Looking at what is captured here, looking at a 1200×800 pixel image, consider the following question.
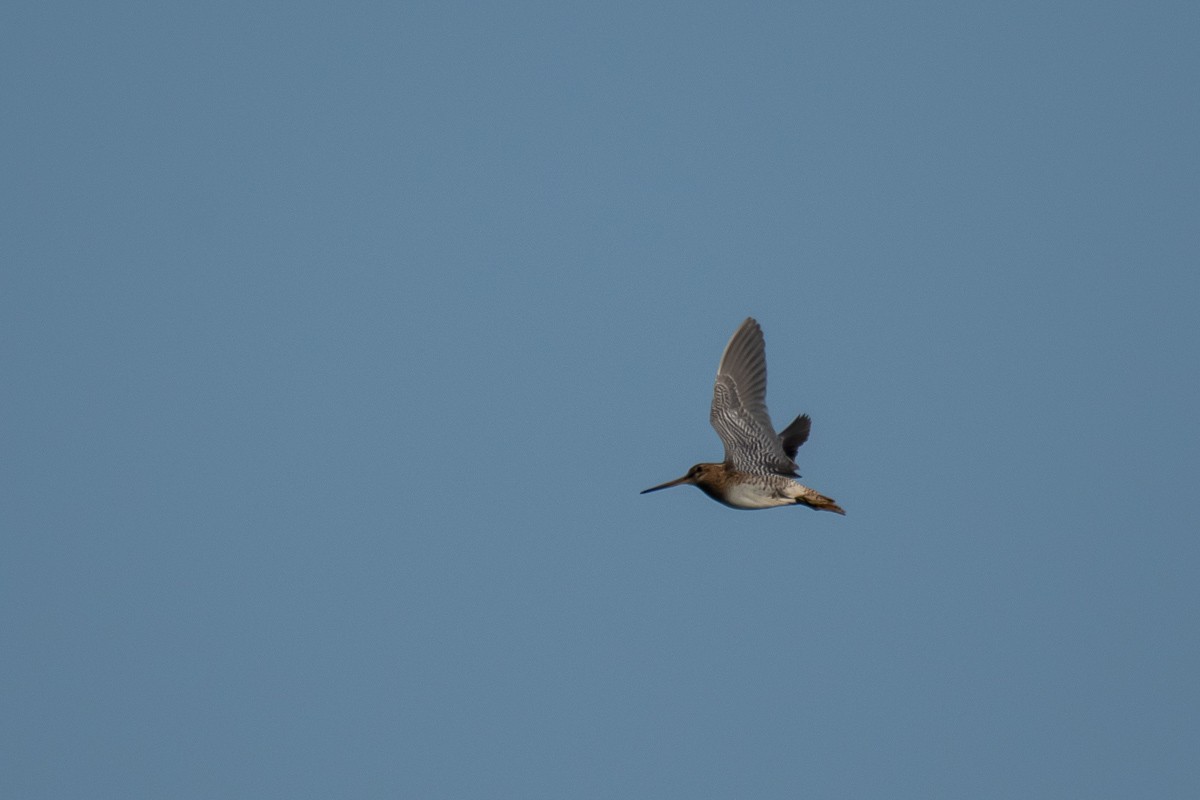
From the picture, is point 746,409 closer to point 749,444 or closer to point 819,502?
point 749,444

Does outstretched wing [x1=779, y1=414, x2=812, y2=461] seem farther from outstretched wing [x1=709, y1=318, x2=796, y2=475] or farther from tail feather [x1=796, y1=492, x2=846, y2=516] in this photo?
tail feather [x1=796, y1=492, x2=846, y2=516]

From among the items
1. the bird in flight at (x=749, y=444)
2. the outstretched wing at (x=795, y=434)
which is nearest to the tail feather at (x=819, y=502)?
the bird in flight at (x=749, y=444)

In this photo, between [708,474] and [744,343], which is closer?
[708,474]

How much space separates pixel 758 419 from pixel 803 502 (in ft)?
6.62

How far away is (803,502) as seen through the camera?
21.8 metres

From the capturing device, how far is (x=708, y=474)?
22.3 metres

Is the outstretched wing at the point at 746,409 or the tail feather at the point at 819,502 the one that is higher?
the outstretched wing at the point at 746,409

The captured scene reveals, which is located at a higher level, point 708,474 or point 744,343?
point 744,343

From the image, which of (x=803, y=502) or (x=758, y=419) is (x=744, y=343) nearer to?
(x=758, y=419)

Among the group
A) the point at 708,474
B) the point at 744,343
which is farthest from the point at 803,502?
the point at 744,343

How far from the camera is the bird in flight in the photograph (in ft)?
71.8

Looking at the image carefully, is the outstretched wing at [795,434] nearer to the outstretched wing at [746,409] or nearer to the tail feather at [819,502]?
the outstretched wing at [746,409]

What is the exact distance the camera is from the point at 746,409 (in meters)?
23.5

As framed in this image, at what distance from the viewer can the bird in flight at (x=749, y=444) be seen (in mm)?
21875
